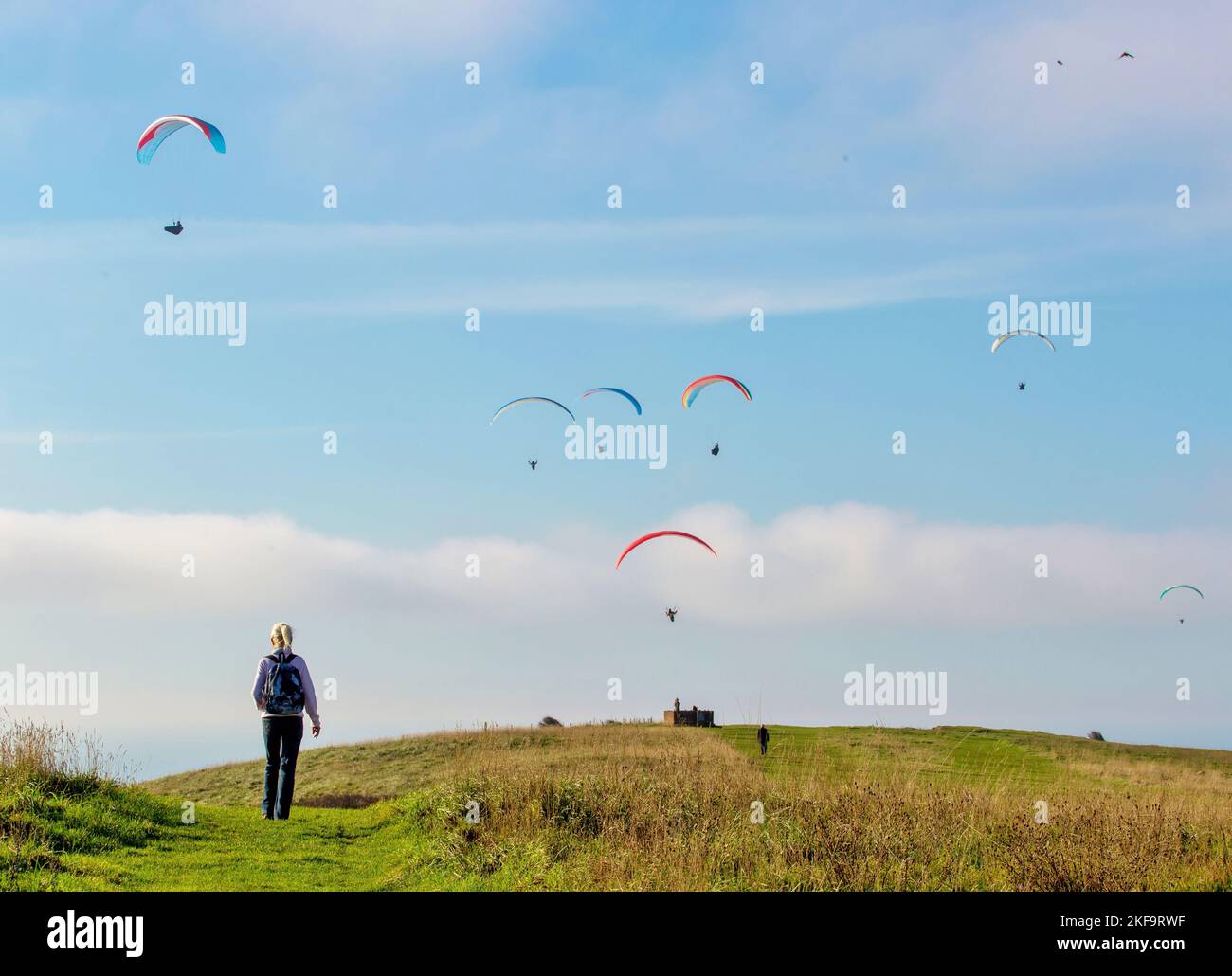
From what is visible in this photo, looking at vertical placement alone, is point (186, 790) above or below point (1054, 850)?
below

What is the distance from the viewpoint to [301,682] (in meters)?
17.9

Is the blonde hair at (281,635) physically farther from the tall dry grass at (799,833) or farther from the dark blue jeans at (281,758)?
the tall dry grass at (799,833)

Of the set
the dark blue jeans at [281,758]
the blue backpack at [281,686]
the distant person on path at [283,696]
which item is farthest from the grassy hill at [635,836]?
the blue backpack at [281,686]

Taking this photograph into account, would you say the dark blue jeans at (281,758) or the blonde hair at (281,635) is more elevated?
the blonde hair at (281,635)

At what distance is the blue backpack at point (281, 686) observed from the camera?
58.4 feet

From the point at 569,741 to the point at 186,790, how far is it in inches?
513

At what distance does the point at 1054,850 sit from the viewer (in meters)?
15.1

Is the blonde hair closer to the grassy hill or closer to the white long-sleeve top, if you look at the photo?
the white long-sleeve top

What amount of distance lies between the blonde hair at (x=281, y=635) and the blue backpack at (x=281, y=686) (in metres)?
0.23
